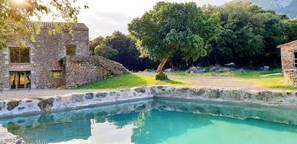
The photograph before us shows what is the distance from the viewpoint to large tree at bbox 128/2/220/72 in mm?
23406

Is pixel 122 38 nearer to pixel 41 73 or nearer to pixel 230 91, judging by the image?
pixel 41 73

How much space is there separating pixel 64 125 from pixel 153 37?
1373cm

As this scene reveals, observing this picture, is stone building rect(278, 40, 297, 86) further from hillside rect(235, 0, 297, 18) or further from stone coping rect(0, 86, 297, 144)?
hillside rect(235, 0, 297, 18)

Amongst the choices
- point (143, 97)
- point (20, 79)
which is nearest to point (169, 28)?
point (143, 97)

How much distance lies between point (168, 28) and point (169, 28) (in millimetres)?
100

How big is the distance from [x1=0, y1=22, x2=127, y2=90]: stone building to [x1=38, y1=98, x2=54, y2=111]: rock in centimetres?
1252

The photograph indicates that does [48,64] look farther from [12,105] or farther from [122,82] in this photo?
[12,105]

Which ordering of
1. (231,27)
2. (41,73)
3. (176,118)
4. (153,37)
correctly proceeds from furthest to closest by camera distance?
(231,27), (41,73), (153,37), (176,118)

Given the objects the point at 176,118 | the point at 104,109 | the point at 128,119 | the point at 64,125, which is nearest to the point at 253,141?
the point at 176,118

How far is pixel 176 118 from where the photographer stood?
1291cm

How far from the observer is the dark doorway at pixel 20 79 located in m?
27.4

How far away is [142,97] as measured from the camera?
1750 centimetres

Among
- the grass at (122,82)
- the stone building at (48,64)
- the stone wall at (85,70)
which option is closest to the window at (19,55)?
the stone building at (48,64)

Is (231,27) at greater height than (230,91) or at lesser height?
greater
